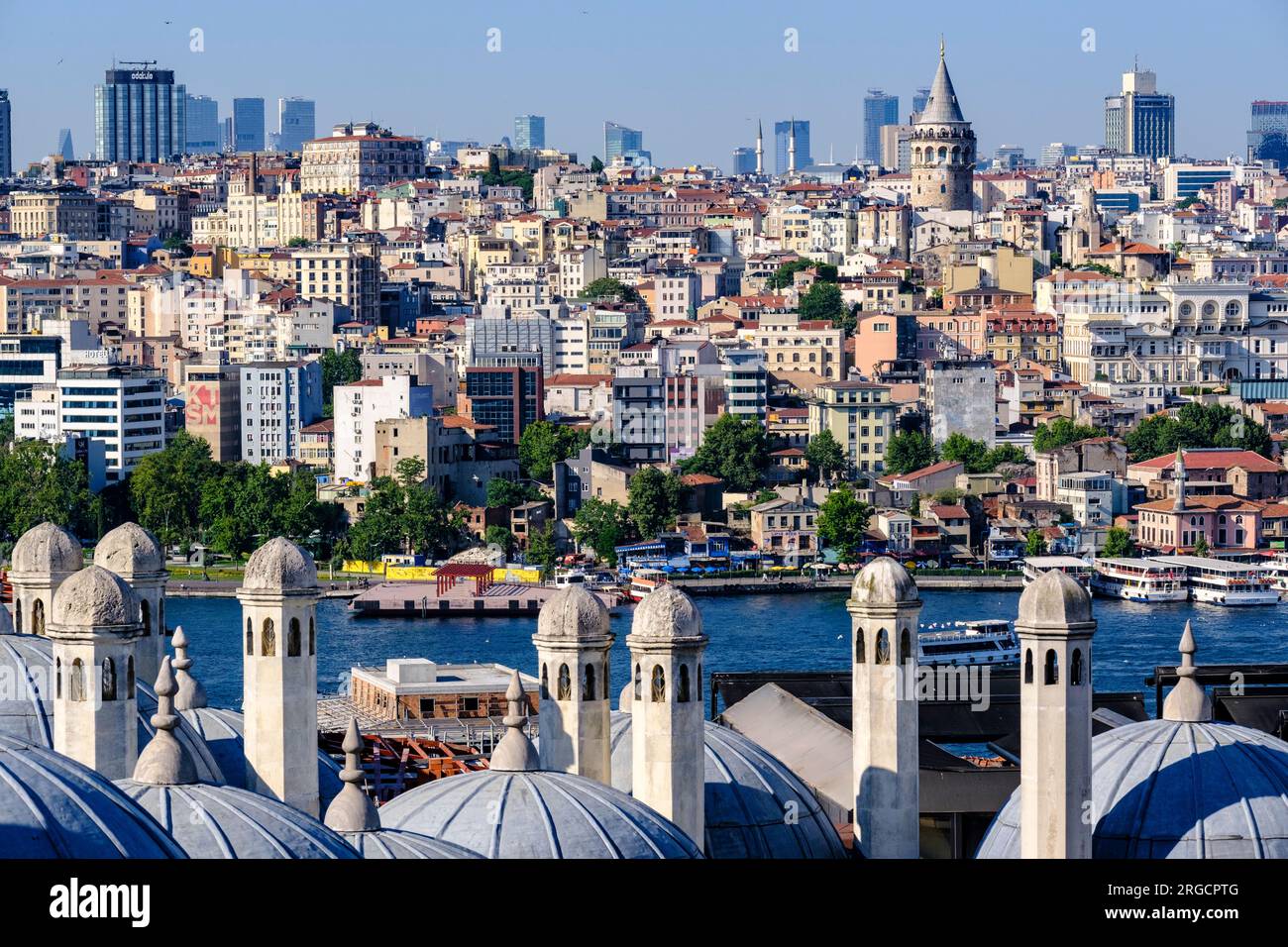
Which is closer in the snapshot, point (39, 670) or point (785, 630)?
point (39, 670)

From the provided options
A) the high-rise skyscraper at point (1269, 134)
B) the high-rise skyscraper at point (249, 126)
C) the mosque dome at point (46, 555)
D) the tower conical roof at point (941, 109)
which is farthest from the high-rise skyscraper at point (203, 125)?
the mosque dome at point (46, 555)

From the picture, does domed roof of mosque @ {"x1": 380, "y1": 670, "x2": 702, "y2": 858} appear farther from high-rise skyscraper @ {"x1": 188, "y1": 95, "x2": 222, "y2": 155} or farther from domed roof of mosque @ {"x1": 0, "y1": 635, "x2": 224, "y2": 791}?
high-rise skyscraper @ {"x1": 188, "y1": 95, "x2": 222, "y2": 155}

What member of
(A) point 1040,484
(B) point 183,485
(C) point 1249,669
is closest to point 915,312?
(A) point 1040,484

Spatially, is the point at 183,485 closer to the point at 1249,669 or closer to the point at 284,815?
the point at 1249,669

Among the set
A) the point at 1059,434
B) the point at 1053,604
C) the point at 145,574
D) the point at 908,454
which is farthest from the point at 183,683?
the point at 1059,434

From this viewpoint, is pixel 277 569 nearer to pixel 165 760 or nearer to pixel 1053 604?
pixel 165 760

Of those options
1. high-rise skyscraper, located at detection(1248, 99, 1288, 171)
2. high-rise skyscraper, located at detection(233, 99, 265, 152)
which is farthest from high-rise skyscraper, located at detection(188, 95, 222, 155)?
high-rise skyscraper, located at detection(1248, 99, 1288, 171)

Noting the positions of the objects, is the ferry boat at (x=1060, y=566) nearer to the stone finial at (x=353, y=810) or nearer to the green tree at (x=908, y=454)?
the green tree at (x=908, y=454)
